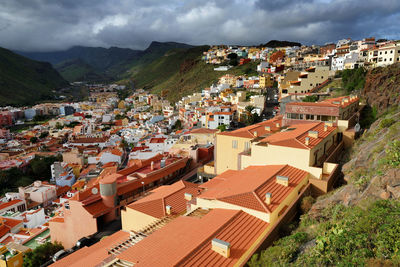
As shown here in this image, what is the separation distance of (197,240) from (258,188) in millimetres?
3884

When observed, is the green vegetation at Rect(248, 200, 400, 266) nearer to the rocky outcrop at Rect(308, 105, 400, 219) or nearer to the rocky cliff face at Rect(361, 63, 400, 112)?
the rocky outcrop at Rect(308, 105, 400, 219)

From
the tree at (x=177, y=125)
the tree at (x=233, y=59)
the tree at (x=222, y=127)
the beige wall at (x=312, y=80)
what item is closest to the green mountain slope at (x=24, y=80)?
the tree at (x=177, y=125)

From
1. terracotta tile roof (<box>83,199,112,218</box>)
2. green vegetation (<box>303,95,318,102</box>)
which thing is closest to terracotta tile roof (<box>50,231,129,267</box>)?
terracotta tile roof (<box>83,199,112,218</box>)

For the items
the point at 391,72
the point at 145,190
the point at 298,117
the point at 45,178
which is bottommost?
the point at 45,178

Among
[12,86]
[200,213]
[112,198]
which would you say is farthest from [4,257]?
[12,86]

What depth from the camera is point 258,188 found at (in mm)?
10930

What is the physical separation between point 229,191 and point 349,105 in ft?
51.3

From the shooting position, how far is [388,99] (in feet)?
69.2

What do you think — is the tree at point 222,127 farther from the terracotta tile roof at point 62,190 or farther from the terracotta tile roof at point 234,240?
the terracotta tile roof at point 234,240

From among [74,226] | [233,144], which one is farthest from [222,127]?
[74,226]

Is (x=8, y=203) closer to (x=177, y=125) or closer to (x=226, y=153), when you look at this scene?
(x=226, y=153)

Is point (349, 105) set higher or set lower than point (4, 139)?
higher

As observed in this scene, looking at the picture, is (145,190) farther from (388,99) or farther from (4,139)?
(4,139)

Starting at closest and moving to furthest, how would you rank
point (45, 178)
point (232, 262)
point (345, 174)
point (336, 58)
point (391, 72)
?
point (232, 262) → point (345, 174) → point (391, 72) → point (45, 178) → point (336, 58)
